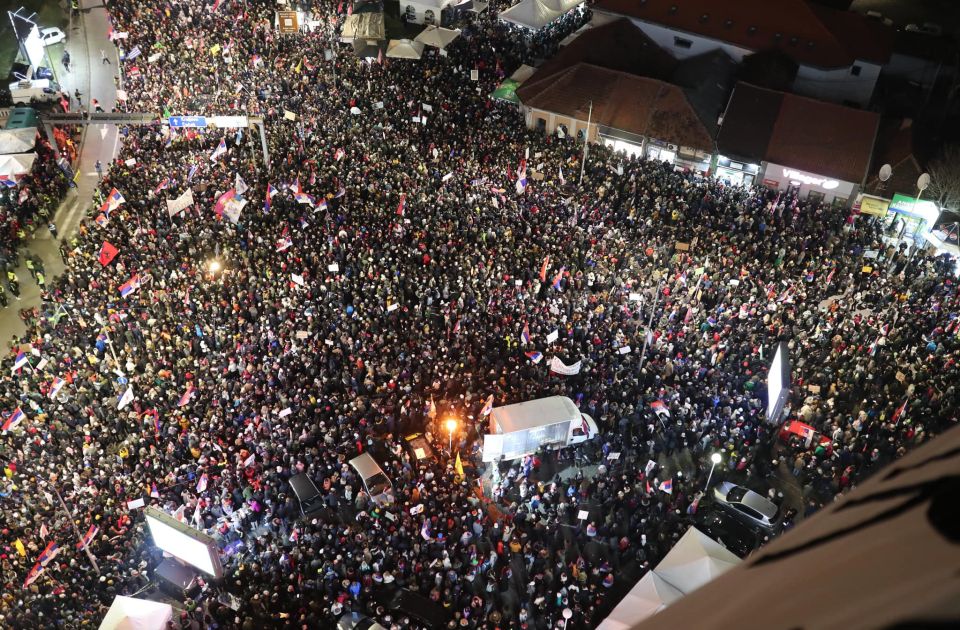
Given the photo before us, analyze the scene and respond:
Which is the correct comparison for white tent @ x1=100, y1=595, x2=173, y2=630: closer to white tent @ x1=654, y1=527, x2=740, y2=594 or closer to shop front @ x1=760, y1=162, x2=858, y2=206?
white tent @ x1=654, y1=527, x2=740, y2=594

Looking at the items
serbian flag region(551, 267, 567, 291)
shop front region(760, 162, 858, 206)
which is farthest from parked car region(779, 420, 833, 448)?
shop front region(760, 162, 858, 206)

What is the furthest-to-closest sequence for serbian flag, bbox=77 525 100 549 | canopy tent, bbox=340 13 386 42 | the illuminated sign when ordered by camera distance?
canopy tent, bbox=340 13 386 42
the illuminated sign
serbian flag, bbox=77 525 100 549

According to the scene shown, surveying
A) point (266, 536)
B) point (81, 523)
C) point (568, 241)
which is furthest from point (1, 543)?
point (568, 241)

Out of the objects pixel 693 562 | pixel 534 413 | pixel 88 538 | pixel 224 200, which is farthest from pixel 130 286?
pixel 693 562

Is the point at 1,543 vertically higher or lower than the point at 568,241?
lower

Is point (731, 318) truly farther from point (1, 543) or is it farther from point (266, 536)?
point (1, 543)

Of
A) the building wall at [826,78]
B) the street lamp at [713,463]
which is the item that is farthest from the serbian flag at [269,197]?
the building wall at [826,78]
